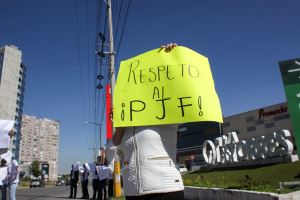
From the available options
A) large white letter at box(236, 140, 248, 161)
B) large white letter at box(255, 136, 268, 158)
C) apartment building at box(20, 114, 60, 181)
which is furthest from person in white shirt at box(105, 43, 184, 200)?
apartment building at box(20, 114, 60, 181)

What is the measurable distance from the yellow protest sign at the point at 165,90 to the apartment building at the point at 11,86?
4046 inches

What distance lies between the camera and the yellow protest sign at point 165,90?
6.74 feet

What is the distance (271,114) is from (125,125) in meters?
54.5

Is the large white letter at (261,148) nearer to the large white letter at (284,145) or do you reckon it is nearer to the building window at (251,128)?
the large white letter at (284,145)

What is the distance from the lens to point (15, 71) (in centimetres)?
9688

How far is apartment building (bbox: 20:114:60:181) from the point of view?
6476 inches

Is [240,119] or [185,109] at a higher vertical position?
[240,119]

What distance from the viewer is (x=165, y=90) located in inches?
85.7

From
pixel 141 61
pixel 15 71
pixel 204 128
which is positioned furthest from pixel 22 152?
pixel 141 61

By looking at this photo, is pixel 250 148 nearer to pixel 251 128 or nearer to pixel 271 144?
pixel 271 144

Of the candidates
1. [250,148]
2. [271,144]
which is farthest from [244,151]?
[271,144]

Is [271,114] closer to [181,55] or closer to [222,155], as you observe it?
[222,155]

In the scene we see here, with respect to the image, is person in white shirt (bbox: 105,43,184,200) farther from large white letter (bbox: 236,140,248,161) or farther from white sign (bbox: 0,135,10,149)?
large white letter (bbox: 236,140,248,161)

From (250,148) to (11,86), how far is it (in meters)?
98.6
